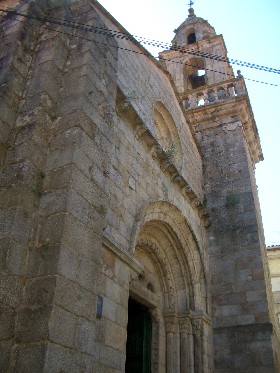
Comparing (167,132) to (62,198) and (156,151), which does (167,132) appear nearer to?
(156,151)

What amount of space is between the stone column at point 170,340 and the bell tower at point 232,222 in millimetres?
1096

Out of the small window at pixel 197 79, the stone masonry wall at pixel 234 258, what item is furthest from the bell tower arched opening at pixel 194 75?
the stone masonry wall at pixel 234 258

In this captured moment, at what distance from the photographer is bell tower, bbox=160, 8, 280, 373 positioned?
7137mm

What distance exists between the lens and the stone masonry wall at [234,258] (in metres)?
7.10

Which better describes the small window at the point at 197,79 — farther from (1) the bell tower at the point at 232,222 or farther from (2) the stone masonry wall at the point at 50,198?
(2) the stone masonry wall at the point at 50,198

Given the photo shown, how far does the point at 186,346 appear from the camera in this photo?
6711mm

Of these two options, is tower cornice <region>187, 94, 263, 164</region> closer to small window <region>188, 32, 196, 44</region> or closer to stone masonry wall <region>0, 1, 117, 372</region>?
small window <region>188, 32, 196, 44</region>

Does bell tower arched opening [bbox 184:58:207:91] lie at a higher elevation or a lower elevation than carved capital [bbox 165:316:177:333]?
higher

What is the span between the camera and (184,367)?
21.5 feet

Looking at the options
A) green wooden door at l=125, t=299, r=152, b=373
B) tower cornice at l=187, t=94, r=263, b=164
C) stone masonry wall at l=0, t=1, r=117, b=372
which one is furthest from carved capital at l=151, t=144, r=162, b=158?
tower cornice at l=187, t=94, r=263, b=164

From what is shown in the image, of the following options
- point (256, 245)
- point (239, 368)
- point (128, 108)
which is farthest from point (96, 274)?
point (256, 245)

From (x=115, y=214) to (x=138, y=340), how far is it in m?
2.50

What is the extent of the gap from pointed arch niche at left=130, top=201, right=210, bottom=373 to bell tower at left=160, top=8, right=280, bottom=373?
46 centimetres

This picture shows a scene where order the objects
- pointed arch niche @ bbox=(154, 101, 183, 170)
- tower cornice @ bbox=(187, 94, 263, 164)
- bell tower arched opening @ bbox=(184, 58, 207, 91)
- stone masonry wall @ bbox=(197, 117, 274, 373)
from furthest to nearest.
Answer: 1. bell tower arched opening @ bbox=(184, 58, 207, 91)
2. tower cornice @ bbox=(187, 94, 263, 164)
3. pointed arch niche @ bbox=(154, 101, 183, 170)
4. stone masonry wall @ bbox=(197, 117, 274, 373)
